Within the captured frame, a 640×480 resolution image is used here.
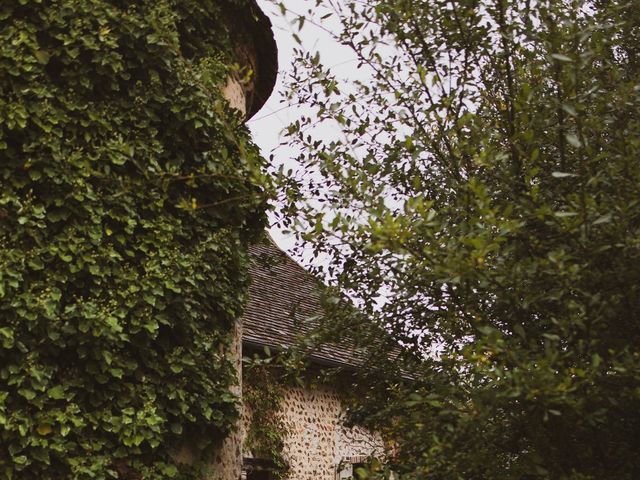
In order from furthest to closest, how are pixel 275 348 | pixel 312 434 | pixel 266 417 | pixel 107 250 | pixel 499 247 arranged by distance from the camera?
pixel 312 434 < pixel 266 417 < pixel 275 348 < pixel 107 250 < pixel 499 247

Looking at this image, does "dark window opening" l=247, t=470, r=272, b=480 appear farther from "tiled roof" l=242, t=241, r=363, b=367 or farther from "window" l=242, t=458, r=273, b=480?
"tiled roof" l=242, t=241, r=363, b=367

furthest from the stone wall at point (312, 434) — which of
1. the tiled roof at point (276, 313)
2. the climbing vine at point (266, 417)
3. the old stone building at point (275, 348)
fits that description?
the tiled roof at point (276, 313)

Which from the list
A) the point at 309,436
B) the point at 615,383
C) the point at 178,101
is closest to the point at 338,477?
the point at 309,436

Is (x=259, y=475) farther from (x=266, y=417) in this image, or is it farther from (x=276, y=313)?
(x=276, y=313)

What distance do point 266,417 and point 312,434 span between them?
1.12m

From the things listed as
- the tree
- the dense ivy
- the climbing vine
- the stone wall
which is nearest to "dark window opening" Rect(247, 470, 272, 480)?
the climbing vine

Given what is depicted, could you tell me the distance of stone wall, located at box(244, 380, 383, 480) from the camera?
10.2 m

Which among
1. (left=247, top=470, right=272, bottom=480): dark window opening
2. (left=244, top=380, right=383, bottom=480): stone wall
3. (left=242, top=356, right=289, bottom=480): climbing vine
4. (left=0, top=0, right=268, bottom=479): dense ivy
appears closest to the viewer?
(left=0, top=0, right=268, bottom=479): dense ivy

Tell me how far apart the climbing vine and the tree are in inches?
203

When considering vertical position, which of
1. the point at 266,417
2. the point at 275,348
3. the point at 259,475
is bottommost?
the point at 259,475

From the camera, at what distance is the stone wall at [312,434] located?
33.6ft

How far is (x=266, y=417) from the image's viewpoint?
9820 millimetres

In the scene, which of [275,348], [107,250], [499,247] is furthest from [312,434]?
[499,247]

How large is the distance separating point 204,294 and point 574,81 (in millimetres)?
3196
